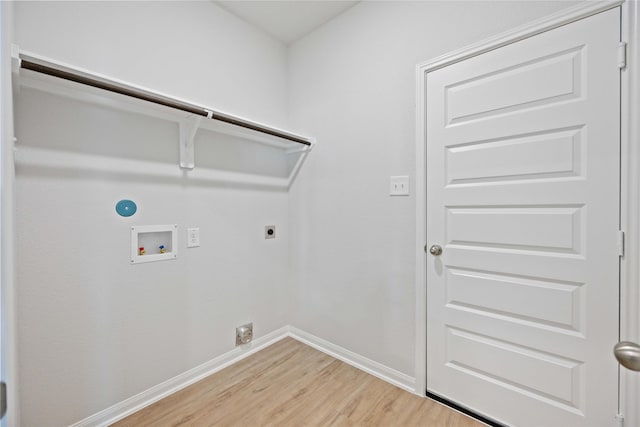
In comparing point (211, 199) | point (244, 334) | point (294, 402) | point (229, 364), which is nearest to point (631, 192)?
point (294, 402)

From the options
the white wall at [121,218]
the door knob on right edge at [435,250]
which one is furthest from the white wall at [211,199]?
the door knob on right edge at [435,250]

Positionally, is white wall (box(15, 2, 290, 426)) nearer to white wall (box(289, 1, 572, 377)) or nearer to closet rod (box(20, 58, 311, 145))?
closet rod (box(20, 58, 311, 145))

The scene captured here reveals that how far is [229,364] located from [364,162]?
1744mm

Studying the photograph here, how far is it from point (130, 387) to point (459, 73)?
2.53 metres

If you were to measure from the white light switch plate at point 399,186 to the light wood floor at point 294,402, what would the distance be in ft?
4.05

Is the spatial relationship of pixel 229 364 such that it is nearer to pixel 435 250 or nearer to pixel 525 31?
pixel 435 250

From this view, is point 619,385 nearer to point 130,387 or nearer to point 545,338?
point 545,338

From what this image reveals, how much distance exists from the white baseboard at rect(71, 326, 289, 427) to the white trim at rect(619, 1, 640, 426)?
6.77 feet

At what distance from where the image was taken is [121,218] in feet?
4.95

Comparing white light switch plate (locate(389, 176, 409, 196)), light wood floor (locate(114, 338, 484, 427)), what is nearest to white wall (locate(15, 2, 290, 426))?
light wood floor (locate(114, 338, 484, 427))

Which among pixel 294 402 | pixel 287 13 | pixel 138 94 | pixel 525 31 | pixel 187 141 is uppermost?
pixel 287 13

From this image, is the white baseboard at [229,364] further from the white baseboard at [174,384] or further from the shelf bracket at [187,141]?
the shelf bracket at [187,141]

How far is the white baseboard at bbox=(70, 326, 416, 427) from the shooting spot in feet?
4.88

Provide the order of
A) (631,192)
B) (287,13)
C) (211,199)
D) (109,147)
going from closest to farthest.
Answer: (631,192) → (109,147) → (211,199) → (287,13)
